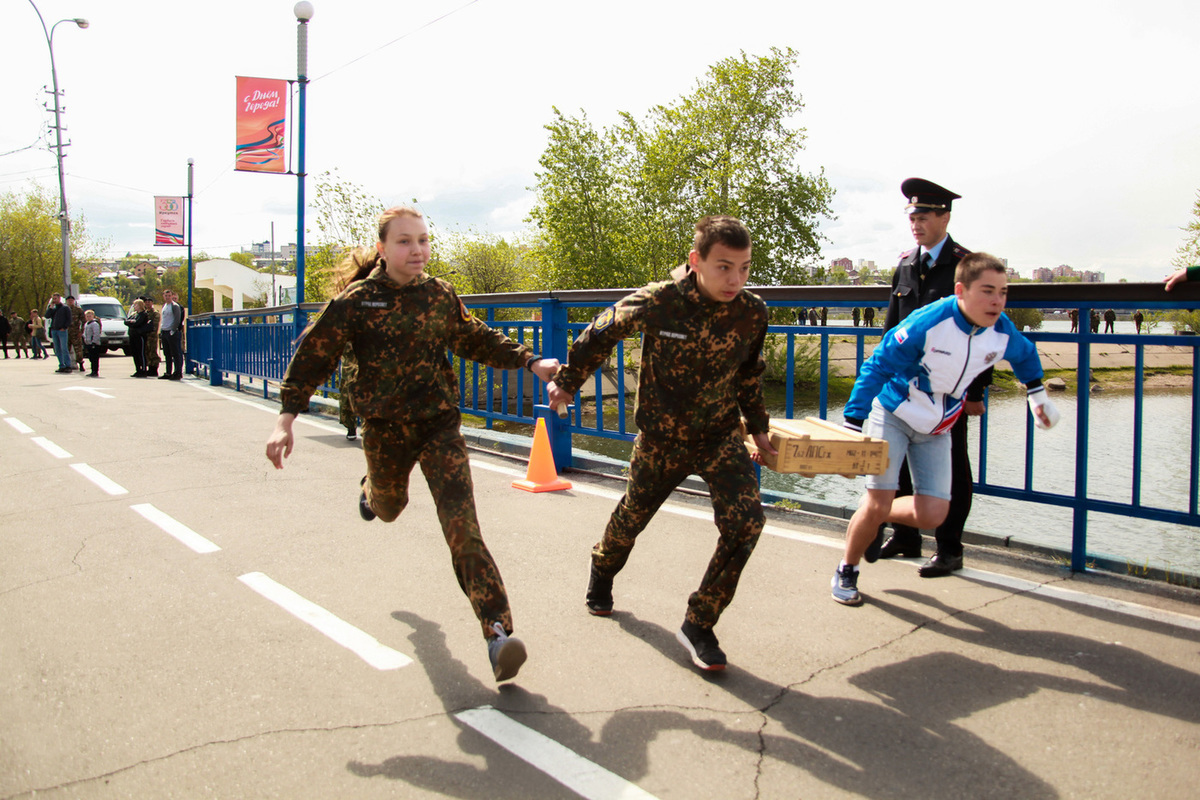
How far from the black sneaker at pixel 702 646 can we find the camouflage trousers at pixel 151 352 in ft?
65.4

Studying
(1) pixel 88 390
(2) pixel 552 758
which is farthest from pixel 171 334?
(2) pixel 552 758

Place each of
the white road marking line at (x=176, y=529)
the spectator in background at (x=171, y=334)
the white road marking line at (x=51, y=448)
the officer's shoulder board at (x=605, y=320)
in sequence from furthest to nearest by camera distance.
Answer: the spectator in background at (x=171, y=334) < the white road marking line at (x=51, y=448) < the white road marking line at (x=176, y=529) < the officer's shoulder board at (x=605, y=320)

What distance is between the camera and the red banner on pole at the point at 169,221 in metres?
34.8

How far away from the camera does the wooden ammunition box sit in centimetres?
341

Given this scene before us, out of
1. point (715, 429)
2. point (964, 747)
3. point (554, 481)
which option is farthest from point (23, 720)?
point (554, 481)

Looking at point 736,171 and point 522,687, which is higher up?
point 736,171

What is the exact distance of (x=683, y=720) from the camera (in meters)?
2.89

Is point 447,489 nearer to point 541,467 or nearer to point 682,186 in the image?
point 541,467

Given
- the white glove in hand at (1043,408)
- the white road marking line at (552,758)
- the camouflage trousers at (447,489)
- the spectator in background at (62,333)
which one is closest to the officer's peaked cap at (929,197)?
the white glove in hand at (1043,408)

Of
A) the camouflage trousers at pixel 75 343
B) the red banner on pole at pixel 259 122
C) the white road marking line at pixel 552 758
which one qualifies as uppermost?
the red banner on pole at pixel 259 122

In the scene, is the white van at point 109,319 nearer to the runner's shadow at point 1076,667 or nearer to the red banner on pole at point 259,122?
the red banner on pole at point 259,122

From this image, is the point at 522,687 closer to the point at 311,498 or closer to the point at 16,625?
the point at 16,625

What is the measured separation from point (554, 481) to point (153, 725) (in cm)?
395

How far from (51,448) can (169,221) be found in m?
30.4
